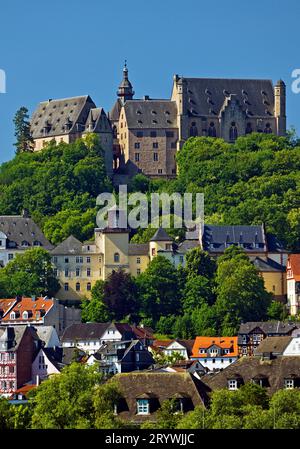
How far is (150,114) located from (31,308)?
33.4 meters

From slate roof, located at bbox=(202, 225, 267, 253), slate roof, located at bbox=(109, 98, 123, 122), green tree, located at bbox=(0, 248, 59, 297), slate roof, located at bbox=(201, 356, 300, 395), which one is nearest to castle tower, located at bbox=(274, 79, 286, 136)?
slate roof, located at bbox=(109, 98, 123, 122)

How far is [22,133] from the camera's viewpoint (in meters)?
150

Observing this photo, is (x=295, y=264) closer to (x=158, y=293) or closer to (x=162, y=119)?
(x=158, y=293)

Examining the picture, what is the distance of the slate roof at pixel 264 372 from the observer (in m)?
67.3

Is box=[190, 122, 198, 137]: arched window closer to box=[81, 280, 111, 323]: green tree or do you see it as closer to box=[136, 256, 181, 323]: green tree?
box=[136, 256, 181, 323]: green tree

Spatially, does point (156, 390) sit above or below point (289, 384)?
below

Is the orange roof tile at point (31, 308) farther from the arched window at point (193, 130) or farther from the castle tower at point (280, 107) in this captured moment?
the castle tower at point (280, 107)

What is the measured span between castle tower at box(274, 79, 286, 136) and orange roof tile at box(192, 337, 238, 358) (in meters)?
41.5

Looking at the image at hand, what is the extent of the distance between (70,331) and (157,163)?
1330 inches

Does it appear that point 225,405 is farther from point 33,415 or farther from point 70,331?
point 70,331

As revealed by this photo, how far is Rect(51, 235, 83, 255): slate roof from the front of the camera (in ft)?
406

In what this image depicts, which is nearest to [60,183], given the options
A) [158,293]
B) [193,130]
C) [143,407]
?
[193,130]

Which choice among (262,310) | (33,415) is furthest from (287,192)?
(33,415)

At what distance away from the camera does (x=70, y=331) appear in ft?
372
